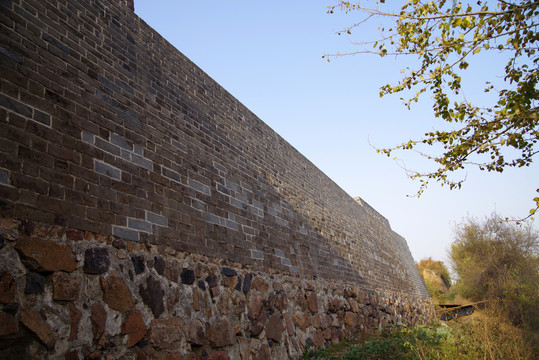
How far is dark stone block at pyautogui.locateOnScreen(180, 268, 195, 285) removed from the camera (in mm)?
4699

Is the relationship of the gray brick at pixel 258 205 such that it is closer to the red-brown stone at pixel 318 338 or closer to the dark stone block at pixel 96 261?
the red-brown stone at pixel 318 338

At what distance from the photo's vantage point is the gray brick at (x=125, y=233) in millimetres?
4004

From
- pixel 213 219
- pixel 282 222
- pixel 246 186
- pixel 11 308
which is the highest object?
pixel 246 186

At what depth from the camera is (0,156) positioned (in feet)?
10.3

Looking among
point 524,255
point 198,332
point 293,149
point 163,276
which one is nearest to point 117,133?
point 163,276

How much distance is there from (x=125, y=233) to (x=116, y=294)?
646 millimetres

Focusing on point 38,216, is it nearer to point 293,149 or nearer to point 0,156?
point 0,156

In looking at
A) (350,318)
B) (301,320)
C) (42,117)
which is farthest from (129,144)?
(350,318)

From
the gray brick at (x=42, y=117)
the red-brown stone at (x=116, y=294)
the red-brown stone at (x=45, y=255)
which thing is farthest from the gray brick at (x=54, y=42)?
the red-brown stone at (x=116, y=294)

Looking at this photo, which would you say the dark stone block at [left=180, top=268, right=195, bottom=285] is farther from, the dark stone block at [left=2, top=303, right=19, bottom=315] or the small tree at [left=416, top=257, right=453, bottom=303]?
the small tree at [left=416, top=257, right=453, bottom=303]

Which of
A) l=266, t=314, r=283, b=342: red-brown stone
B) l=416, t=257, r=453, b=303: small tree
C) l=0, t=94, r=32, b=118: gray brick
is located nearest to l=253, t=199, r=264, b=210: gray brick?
l=266, t=314, r=283, b=342: red-brown stone

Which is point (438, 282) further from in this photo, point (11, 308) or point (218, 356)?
point (11, 308)

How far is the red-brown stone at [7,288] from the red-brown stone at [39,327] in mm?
156

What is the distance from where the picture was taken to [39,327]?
3.02m
